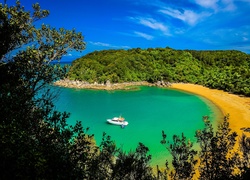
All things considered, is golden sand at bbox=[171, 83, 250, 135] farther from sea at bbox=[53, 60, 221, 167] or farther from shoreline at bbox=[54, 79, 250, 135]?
sea at bbox=[53, 60, 221, 167]

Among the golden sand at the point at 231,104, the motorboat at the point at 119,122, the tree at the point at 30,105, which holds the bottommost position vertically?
the motorboat at the point at 119,122

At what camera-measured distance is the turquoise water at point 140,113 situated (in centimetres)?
3575

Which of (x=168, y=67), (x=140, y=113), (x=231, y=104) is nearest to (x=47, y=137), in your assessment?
(x=140, y=113)

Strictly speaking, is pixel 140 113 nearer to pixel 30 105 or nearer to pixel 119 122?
pixel 119 122

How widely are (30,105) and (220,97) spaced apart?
65.3m

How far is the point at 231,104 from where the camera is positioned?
58.3 metres

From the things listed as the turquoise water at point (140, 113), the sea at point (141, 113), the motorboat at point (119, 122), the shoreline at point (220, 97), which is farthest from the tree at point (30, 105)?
the motorboat at point (119, 122)

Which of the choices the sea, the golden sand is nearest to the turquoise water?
the sea

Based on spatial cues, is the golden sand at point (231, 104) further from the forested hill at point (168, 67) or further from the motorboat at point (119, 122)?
the motorboat at point (119, 122)

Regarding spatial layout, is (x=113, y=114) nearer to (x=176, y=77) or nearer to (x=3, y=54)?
(x=3, y=54)

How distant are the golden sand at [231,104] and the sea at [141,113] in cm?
238

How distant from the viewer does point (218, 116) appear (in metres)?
48.3

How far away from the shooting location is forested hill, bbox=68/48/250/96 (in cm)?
8419

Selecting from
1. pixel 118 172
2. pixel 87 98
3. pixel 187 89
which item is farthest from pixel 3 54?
pixel 187 89
